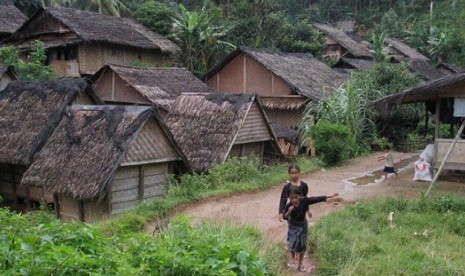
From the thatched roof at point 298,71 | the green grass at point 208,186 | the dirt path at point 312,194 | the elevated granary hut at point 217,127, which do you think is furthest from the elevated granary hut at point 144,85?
the dirt path at point 312,194

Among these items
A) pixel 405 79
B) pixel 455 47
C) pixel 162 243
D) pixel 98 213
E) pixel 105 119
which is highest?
pixel 455 47

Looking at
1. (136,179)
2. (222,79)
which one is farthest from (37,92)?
(222,79)

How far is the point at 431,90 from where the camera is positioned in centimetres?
1306

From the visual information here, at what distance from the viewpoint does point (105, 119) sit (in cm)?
1292

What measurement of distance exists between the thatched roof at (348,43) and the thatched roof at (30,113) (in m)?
28.0

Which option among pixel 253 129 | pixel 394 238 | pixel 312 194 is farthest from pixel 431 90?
pixel 394 238

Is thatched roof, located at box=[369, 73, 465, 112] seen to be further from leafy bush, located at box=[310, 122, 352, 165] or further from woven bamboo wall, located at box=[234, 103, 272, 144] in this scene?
woven bamboo wall, located at box=[234, 103, 272, 144]

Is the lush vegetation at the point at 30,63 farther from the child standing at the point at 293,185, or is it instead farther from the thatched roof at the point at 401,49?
the thatched roof at the point at 401,49

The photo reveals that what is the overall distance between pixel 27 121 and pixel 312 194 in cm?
828

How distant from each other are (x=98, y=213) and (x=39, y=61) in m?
12.8

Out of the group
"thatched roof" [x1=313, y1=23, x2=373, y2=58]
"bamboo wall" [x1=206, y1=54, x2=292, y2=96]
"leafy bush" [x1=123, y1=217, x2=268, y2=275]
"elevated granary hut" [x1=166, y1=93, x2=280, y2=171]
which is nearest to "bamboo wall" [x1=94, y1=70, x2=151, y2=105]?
"elevated granary hut" [x1=166, y1=93, x2=280, y2=171]

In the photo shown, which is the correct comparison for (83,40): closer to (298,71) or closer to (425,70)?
(298,71)

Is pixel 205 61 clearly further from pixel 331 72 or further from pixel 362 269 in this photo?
pixel 362 269

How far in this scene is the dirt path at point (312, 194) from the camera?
10000 mm
